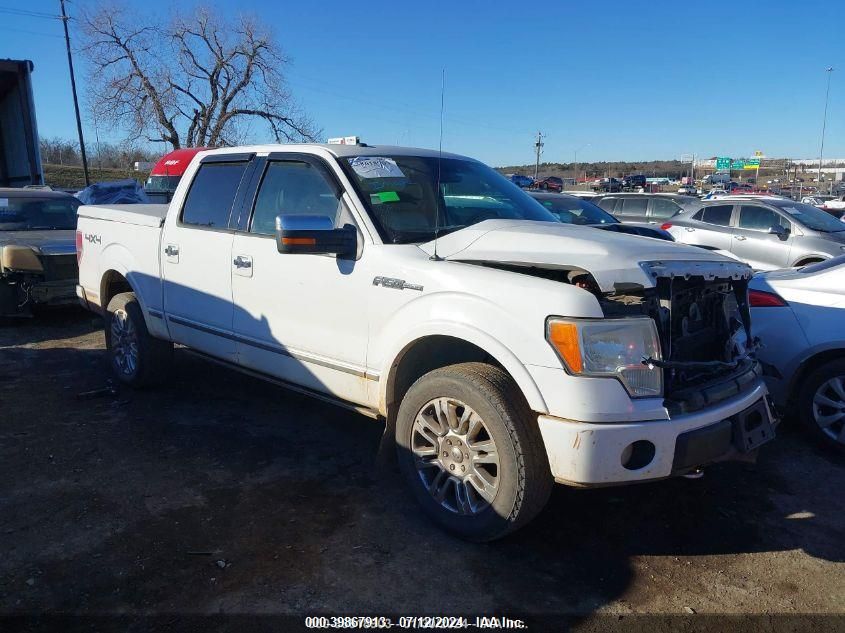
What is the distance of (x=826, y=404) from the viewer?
442 cm

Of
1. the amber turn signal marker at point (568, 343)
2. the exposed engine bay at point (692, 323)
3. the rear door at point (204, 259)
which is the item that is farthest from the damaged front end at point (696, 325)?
the rear door at point (204, 259)

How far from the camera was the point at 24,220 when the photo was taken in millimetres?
9070

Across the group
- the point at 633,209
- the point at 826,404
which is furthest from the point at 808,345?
the point at 633,209

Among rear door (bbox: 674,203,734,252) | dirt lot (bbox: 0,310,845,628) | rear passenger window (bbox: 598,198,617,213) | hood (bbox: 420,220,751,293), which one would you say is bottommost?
dirt lot (bbox: 0,310,845,628)

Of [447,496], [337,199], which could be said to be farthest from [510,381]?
[337,199]

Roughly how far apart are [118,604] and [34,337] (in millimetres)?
5914

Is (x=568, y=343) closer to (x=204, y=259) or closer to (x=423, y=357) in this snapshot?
(x=423, y=357)

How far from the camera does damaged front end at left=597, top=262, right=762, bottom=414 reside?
9.92 feet

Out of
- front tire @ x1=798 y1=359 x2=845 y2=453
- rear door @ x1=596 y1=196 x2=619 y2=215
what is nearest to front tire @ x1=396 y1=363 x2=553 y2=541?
front tire @ x1=798 y1=359 x2=845 y2=453

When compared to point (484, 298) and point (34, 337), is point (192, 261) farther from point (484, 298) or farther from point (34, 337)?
point (34, 337)

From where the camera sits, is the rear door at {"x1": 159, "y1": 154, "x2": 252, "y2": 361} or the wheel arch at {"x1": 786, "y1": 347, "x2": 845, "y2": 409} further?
the rear door at {"x1": 159, "y1": 154, "x2": 252, "y2": 361}

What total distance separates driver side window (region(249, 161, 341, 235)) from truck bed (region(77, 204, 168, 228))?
123 centimetres

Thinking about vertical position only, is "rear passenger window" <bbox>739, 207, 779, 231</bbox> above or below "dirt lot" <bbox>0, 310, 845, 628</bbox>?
above

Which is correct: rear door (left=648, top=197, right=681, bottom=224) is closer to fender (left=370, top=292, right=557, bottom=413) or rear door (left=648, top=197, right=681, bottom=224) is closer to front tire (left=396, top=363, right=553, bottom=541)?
fender (left=370, top=292, right=557, bottom=413)
